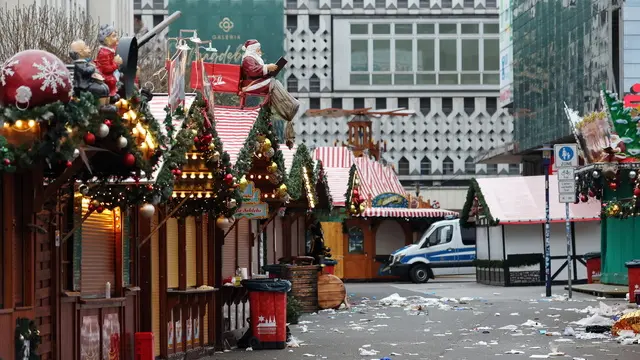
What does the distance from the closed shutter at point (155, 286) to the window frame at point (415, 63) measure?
257 ft

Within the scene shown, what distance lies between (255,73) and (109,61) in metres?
9.48

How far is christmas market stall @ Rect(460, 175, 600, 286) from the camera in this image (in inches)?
1569

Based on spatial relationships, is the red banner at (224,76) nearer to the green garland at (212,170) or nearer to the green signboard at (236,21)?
the green garland at (212,170)

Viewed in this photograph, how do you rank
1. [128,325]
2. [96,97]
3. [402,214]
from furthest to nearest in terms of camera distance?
[402,214]
[128,325]
[96,97]

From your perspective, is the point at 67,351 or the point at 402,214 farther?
the point at 402,214

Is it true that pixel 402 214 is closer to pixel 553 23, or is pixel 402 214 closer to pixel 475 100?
pixel 553 23

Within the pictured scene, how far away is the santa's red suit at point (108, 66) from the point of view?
11094 millimetres

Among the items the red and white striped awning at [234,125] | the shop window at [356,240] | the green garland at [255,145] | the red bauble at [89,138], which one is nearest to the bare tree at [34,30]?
the green garland at [255,145]

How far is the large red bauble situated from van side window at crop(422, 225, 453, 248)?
122ft

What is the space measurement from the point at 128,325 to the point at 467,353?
5.07 metres

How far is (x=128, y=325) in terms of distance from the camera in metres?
15.5

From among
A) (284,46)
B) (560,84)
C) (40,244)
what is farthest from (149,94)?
(284,46)

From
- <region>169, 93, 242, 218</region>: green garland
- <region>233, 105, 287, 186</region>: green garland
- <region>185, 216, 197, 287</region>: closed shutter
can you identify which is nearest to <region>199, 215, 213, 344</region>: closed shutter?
<region>185, 216, 197, 287</region>: closed shutter

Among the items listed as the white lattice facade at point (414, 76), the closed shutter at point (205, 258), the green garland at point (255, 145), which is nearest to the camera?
the green garland at point (255, 145)
